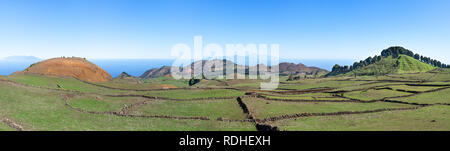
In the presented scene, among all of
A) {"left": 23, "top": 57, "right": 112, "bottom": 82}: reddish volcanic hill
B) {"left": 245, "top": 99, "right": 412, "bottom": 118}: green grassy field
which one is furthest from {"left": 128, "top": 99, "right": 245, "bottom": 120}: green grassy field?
{"left": 23, "top": 57, "right": 112, "bottom": 82}: reddish volcanic hill

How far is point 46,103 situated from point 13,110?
6532 millimetres

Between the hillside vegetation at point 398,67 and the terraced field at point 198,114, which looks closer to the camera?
the terraced field at point 198,114

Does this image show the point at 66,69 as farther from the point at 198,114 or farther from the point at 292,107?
the point at 292,107

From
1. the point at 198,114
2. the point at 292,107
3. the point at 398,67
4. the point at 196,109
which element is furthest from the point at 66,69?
the point at 398,67

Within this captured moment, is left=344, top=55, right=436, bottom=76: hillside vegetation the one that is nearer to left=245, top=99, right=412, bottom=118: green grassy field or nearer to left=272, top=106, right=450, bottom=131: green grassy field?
left=245, top=99, right=412, bottom=118: green grassy field

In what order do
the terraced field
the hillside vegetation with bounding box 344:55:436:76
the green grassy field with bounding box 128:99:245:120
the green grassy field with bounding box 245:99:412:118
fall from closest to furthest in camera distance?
the terraced field
the green grassy field with bounding box 245:99:412:118
the green grassy field with bounding box 128:99:245:120
the hillside vegetation with bounding box 344:55:436:76

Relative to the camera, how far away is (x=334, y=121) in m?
30.6

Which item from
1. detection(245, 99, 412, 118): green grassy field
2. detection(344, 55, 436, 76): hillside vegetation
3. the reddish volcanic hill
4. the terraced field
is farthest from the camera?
detection(344, 55, 436, 76): hillside vegetation

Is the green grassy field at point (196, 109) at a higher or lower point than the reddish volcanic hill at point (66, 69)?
lower

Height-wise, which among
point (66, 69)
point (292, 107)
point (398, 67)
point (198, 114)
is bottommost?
point (198, 114)

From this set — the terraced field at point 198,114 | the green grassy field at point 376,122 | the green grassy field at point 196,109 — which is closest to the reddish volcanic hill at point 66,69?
the terraced field at point 198,114

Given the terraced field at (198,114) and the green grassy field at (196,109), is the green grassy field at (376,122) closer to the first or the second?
the terraced field at (198,114)
